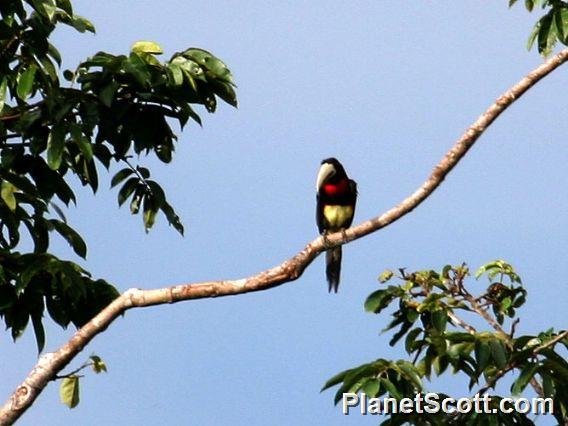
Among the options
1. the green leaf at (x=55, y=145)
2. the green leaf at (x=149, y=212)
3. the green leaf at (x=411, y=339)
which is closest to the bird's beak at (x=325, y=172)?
the green leaf at (x=149, y=212)

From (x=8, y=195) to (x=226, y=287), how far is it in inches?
53.8

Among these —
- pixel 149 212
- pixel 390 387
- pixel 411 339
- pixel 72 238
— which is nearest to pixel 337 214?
pixel 149 212

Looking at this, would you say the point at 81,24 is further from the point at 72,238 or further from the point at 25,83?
the point at 72,238

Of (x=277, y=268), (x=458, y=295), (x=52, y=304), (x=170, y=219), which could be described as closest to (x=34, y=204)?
(x=52, y=304)

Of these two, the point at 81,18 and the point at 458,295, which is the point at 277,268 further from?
the point at 81,18

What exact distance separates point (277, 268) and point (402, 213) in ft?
1.71

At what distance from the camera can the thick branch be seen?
5.40 metres

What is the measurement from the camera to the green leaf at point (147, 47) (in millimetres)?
6934

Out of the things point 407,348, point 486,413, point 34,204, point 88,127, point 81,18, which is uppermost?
point 81,18

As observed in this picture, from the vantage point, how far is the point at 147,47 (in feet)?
22.8

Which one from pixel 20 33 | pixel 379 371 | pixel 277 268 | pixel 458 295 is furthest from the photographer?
pixel 458 295

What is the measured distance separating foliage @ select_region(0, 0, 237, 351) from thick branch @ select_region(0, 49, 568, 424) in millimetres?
755

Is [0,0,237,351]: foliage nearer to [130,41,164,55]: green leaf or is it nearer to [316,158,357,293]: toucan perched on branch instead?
[130,41,164,55]: green leaf

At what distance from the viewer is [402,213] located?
5430mm
